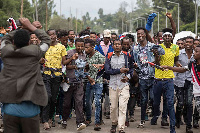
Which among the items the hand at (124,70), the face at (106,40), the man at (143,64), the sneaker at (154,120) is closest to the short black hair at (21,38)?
the hand at (124,70)

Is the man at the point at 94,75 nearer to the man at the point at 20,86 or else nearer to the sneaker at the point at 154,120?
the sneaker at the point at 154,120

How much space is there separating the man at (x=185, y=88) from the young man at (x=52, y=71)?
2666 millimetres

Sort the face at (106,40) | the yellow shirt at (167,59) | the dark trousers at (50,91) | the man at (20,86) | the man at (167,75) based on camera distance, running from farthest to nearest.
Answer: the face at (106,40), the dark trousers at (50,91), the yellow shirt at (167,59), the man at (167,75), the man at (20,86)

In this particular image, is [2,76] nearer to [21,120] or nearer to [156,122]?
[21,120]

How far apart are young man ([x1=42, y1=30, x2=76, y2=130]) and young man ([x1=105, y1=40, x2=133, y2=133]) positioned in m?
1.04

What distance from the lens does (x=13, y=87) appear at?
180 inches

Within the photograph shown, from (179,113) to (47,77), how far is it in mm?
3200

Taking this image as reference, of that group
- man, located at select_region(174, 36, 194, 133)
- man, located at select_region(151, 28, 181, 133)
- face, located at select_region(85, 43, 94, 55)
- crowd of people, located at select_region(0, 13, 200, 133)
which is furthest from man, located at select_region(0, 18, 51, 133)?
man, located at select_region(174, 36, 194, 133)

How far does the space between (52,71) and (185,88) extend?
3089mm

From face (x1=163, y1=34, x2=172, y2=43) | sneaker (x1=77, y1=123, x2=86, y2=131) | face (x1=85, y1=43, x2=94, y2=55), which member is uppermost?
face (x1=163, y1=34, x2=172, y2=43)

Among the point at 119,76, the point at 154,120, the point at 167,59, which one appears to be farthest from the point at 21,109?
the point at 154,120

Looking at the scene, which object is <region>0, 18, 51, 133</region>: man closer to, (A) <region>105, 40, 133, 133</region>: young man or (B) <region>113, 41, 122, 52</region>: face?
(A) <region>105, 40, 133, 133</region>: young man

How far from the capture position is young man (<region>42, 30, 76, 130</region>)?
820 centimetres

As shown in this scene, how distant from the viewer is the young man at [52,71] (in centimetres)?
820
